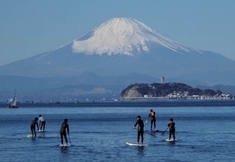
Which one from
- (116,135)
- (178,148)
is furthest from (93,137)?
(178,148)

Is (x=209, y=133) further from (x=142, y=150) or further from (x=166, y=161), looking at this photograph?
(x=166, y=161)

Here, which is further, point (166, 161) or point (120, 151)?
point (120, 151)

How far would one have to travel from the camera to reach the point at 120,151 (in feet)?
133

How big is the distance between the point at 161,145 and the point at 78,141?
5.81m

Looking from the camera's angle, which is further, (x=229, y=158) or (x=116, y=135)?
(x=116, y=135)

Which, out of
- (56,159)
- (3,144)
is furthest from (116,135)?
(56,159)

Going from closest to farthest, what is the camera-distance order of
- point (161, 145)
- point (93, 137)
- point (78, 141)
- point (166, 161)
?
1. point (166, 161)
2. point (161, 145)
3. point (78, 141)
4. point (93, 137)

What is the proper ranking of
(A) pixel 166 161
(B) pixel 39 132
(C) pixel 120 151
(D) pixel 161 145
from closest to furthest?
1. (A) pixel 166 161
2. (C) pixel 120 151
3. (D) pixel 161 145
4. (B) pixel 39 132

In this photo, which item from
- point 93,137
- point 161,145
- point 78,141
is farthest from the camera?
point 93,137

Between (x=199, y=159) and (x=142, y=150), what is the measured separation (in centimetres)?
523

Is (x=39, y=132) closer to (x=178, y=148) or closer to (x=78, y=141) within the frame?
(x=78, y=141)

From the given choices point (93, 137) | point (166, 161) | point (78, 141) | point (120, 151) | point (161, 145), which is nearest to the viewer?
point (166, 161)

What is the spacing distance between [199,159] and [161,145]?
25.4 feet

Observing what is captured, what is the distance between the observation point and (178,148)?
138 ft
